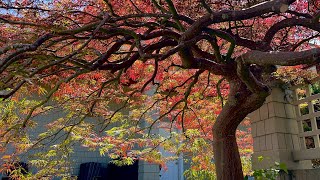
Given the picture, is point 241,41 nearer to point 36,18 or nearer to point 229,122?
point 229,122

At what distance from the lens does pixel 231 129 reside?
384 cm

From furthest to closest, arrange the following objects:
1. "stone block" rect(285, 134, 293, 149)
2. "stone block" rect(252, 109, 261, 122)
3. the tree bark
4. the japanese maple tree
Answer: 1. "stone block" rect(252, 109, 261, 122)
2. "stone block" rect(285, 134, 293, 149)
3. the tree bark
4. the japanese maple tree

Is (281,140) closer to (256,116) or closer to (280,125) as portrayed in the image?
(280,125)

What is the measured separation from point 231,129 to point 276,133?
0.47 meters

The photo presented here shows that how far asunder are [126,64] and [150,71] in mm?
1582

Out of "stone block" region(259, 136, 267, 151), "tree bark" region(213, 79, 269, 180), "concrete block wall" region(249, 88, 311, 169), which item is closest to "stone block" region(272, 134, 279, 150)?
"concrete block wall" region(249, 88, 311, 169)

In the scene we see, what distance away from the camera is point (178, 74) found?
5949mm

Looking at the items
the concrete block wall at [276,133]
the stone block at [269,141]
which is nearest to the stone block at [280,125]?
the concrete block wall at [276,133]

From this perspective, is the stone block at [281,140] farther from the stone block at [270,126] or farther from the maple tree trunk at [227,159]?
the maple tree trunk at [227,159]

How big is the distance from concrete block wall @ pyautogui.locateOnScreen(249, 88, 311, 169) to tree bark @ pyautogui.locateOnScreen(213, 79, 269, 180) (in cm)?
30

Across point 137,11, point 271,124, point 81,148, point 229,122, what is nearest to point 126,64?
point 137,11

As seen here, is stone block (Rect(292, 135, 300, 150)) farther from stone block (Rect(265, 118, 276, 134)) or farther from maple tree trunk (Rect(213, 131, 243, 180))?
maple tree trunk (Rect(213, 131, 243, 180))

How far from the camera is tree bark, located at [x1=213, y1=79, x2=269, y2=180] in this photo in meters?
3.67

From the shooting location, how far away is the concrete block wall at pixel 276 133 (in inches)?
146
